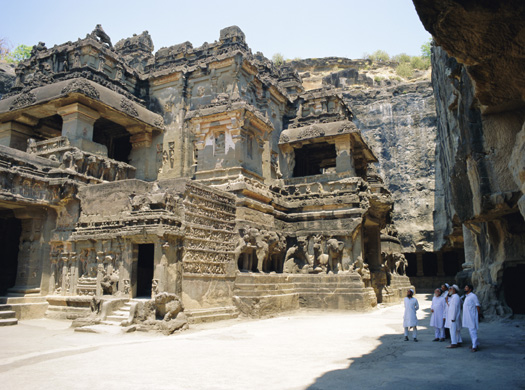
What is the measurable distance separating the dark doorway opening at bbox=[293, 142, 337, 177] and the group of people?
1424 centimetres

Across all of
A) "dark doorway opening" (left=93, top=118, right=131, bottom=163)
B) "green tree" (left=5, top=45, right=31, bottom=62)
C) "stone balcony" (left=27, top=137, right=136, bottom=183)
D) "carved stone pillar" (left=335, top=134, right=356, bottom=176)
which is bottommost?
"stone balcony" (left=27, top=137, right=136, bottom=183)

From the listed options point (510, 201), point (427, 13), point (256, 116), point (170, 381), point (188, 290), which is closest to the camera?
point (427, 13)

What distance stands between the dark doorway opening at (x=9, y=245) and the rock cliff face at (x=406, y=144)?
2388 cm

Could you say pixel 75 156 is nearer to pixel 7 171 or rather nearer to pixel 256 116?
pixel 7 171

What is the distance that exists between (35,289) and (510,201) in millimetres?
12513

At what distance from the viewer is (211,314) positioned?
12.1 m

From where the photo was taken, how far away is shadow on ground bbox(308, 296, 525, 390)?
5047 mm

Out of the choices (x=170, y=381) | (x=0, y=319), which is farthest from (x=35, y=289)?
(x=170, y=381)

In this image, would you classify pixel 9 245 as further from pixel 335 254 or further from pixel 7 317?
pixel 335 254

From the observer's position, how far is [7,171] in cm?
1170

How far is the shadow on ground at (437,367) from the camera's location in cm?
505

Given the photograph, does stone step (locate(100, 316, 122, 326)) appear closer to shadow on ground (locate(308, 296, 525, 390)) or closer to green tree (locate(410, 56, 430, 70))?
shadow on ground (locate(308, 296, 525, 390))

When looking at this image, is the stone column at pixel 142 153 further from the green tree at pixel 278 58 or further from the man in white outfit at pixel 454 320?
the green tree at pixel 278 58

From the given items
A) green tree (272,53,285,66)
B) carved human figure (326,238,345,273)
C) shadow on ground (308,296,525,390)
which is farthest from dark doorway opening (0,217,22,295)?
green tree (272,53,285,66)
